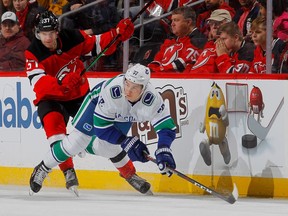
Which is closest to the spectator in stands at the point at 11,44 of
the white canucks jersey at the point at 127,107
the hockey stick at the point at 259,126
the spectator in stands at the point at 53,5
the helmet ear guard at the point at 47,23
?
the spectator in stands at the point at 53,5

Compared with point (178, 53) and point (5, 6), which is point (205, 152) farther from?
point (5, 6)

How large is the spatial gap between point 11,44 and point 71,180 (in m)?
1.75

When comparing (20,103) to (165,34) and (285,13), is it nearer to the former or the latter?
(165,34)

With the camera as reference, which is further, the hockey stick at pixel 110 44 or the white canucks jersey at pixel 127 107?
the hockey stick at pixel 110 44

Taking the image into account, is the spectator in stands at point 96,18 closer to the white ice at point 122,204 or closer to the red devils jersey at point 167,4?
the red devils jersey at point 167,4

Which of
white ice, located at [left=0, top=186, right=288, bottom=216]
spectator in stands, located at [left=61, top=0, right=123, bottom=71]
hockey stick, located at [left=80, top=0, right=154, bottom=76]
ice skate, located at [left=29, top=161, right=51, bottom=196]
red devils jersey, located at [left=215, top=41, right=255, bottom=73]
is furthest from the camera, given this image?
spectator in stands, located at [left=61, top=0, right=123, bottom=71]

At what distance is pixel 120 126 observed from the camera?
27.2ft

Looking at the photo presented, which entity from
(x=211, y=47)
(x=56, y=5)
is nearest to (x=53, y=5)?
(x=56, y=5)

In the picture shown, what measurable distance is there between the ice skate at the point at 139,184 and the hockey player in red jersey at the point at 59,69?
443 mm

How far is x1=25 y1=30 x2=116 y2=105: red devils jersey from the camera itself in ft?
28.0

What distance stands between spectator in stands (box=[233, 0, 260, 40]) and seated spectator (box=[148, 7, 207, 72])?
35cm

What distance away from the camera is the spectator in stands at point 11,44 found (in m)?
9.77

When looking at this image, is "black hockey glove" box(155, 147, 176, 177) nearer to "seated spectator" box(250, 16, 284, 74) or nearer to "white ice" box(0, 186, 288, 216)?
"white ice" box(0, 186, 288, 216)

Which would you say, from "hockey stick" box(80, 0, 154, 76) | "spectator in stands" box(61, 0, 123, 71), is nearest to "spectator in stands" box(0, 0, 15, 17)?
"spectator in stands" box(61, 0, 123, 71)
